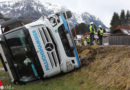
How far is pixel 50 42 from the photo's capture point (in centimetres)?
584

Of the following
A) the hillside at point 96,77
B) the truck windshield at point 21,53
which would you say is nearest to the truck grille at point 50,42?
the truck windshield at point 21,53

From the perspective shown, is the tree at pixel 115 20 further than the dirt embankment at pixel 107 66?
Yes

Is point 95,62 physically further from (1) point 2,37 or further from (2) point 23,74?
(1) point 2,37

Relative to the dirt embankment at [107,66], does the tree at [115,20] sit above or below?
below

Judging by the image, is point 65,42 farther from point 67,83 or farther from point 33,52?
point 67,83

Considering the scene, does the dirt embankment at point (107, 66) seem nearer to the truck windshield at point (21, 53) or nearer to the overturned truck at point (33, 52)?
the overturned truck at point (33, 52)

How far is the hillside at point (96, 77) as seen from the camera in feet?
15.8

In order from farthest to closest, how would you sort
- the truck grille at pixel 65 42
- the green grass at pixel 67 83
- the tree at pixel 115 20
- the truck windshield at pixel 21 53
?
the tree at pixel 115 20 → the truck grille at pixel 65 42 → the truck windshield at pixel 21 53 → the green grass at pixel 67 83

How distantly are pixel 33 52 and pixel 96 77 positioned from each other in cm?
230

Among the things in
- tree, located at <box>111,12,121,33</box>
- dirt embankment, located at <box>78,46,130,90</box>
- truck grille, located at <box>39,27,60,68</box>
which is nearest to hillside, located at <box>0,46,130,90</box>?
dirt embankment, located at <box>78,46,130,90</box>

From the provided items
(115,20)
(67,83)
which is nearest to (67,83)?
(67,83)

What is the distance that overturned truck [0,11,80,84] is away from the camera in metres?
5.61

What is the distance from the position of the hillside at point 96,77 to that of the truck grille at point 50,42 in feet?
2.39

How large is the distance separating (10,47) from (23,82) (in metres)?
1.30
